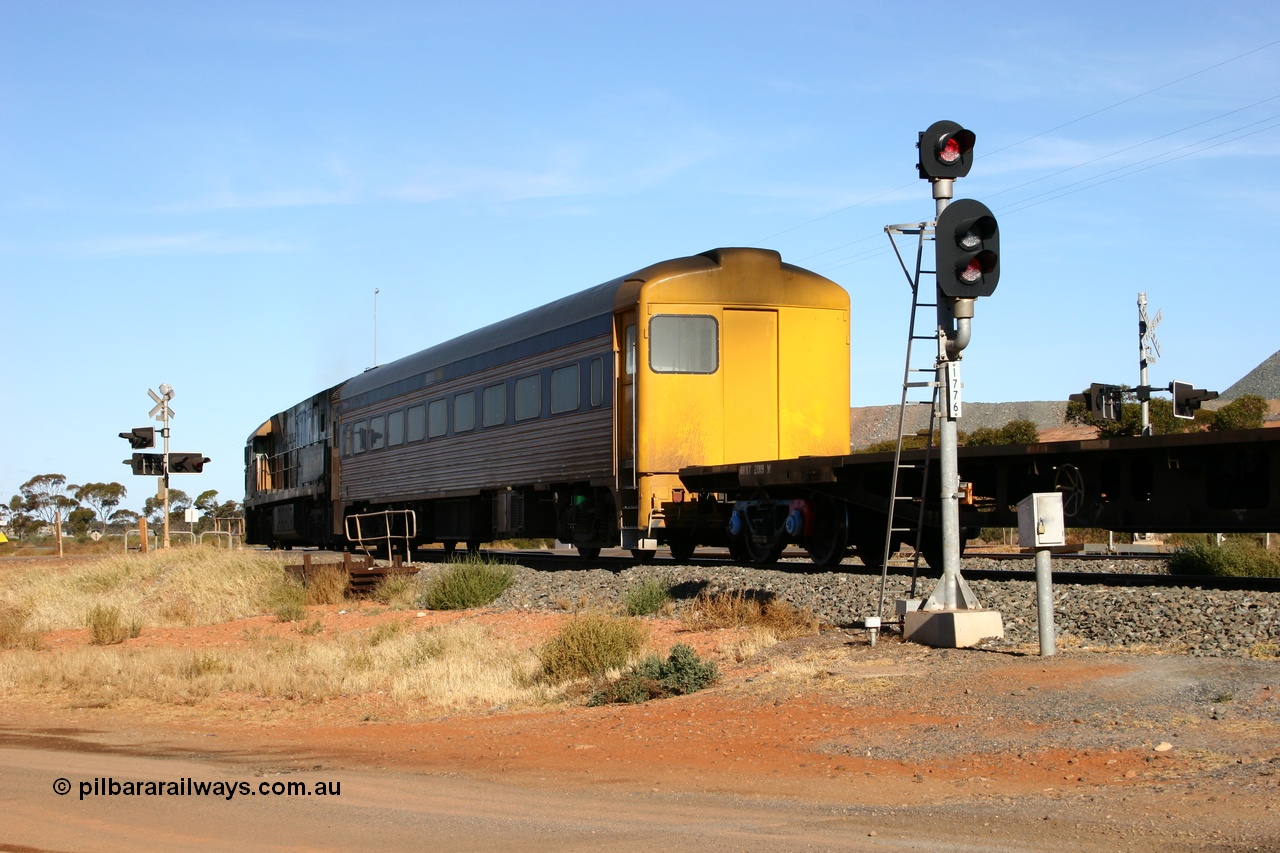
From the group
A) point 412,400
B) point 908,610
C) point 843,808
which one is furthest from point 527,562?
point 843,808

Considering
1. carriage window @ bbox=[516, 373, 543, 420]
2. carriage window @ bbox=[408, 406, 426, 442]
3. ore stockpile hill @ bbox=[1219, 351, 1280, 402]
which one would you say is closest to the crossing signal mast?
carriage window @ bbox=[408, 406, 426, 442]

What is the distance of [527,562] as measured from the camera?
2242cm

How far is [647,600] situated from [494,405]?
738cm

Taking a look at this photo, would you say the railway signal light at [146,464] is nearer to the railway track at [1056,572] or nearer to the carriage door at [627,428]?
the railway track at [1056,572]

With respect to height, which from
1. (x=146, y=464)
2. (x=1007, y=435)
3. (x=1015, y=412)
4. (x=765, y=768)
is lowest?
(x=765, y=768)

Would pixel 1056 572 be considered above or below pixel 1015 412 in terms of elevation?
below

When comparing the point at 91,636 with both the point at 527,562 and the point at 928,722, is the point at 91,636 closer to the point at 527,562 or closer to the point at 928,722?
the point at 527,562

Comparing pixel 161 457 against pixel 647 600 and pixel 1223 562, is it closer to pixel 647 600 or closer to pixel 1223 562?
pixel 647 600

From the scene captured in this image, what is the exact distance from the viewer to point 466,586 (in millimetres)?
16891

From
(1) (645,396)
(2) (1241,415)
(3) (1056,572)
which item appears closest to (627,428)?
→ (1) (645,396)

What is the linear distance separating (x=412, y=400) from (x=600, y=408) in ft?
25.8

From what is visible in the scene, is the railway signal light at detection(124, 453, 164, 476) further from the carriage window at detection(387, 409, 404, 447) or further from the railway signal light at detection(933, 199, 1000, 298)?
the railway signal light at detection(933, 199, 1000, 298)

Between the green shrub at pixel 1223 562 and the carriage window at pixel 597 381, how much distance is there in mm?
8004

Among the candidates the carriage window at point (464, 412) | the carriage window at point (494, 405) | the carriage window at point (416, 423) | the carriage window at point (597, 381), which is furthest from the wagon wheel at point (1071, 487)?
the carriage window at point (416, 423)
